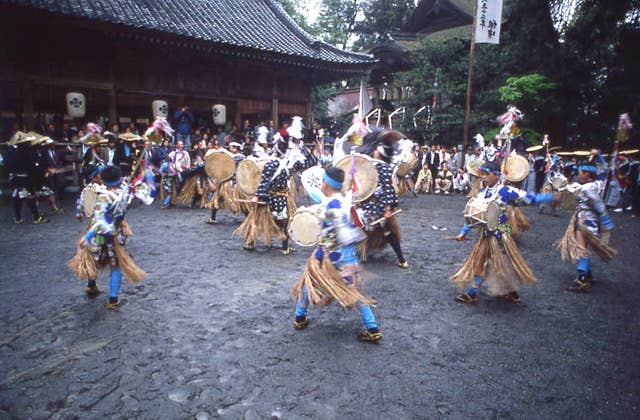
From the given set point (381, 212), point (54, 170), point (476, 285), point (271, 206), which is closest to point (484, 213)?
point (476, 285)

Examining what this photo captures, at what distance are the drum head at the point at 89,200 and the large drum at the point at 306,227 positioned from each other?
2221mm

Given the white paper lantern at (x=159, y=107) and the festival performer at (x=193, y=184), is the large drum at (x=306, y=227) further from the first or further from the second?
the white paper lantern at (x=159, y=107)

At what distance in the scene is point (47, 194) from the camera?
9008mm

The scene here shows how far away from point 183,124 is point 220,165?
20.9 feet

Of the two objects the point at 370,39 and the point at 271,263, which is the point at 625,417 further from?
the point at 370,39

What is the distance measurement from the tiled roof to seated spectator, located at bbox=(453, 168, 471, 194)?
A: 5.83 meters

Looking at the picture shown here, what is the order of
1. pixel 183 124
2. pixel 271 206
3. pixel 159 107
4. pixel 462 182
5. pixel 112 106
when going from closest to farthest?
1. pixel 271 206
2. pixel 112 106
3. pixel 159 107
4. pixel 183 124
5. pixel 462 182

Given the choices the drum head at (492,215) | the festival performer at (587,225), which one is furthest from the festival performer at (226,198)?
the festival performer at (587,225)

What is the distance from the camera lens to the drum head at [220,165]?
7.85m

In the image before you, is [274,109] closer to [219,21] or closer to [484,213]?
[219,21]

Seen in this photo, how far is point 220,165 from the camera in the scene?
25.9 ft

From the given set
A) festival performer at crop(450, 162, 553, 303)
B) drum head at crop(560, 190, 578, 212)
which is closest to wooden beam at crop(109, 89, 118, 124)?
festival performer at crop(450, 162, 553, 303)

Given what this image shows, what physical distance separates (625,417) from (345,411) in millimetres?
1901

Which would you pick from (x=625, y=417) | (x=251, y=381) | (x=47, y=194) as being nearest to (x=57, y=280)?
(x=251, y=381)
